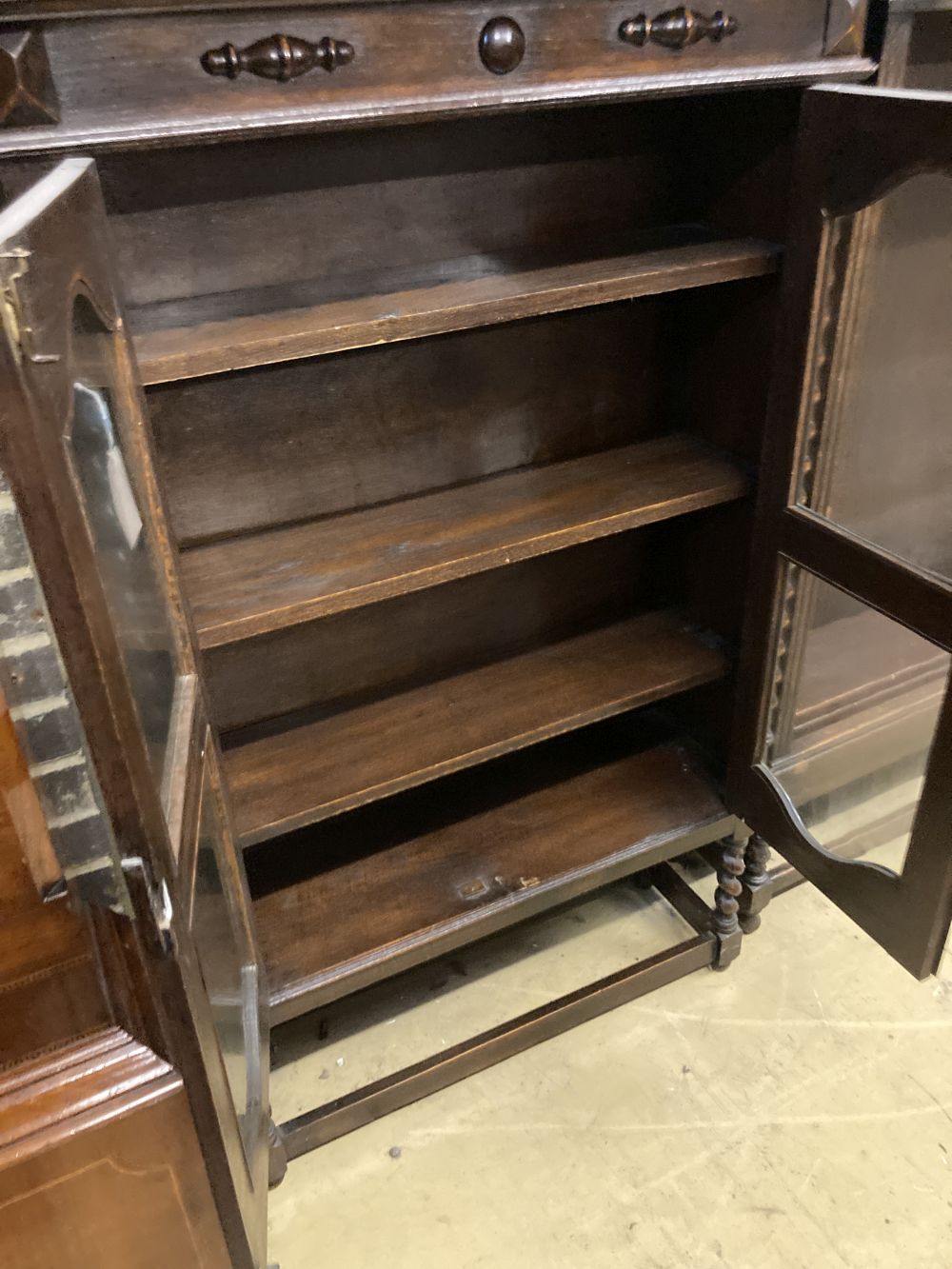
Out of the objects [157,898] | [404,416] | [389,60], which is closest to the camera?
[157,898]

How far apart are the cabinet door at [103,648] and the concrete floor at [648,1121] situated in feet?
1.36

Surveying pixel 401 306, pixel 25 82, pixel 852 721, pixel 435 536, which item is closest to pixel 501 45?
pixel 401 306

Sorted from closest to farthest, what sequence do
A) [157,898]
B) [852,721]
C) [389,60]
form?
[157,898] < [389,60] < [852,721]

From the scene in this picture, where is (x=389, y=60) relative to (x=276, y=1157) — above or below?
above

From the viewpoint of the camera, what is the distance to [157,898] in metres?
0.66

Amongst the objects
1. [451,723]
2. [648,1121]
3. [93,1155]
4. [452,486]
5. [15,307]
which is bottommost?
[648,1121]

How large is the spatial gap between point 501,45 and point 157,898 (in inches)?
31.8

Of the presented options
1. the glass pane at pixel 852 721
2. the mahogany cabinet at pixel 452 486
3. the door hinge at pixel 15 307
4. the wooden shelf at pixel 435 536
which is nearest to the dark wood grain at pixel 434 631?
the mahogany cabinet at pixel 452 486

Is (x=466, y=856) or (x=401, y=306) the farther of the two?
(x=466, y=856)

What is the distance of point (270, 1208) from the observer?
1.31 meters

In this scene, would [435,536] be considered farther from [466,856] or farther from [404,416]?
[466,856]

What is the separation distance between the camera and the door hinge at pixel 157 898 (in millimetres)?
639

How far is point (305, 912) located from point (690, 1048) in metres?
0.64

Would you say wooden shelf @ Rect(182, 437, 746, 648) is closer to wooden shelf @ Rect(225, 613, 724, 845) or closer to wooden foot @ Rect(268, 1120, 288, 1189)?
wooden shelf @ Rect(225, 613, 724, 845)
